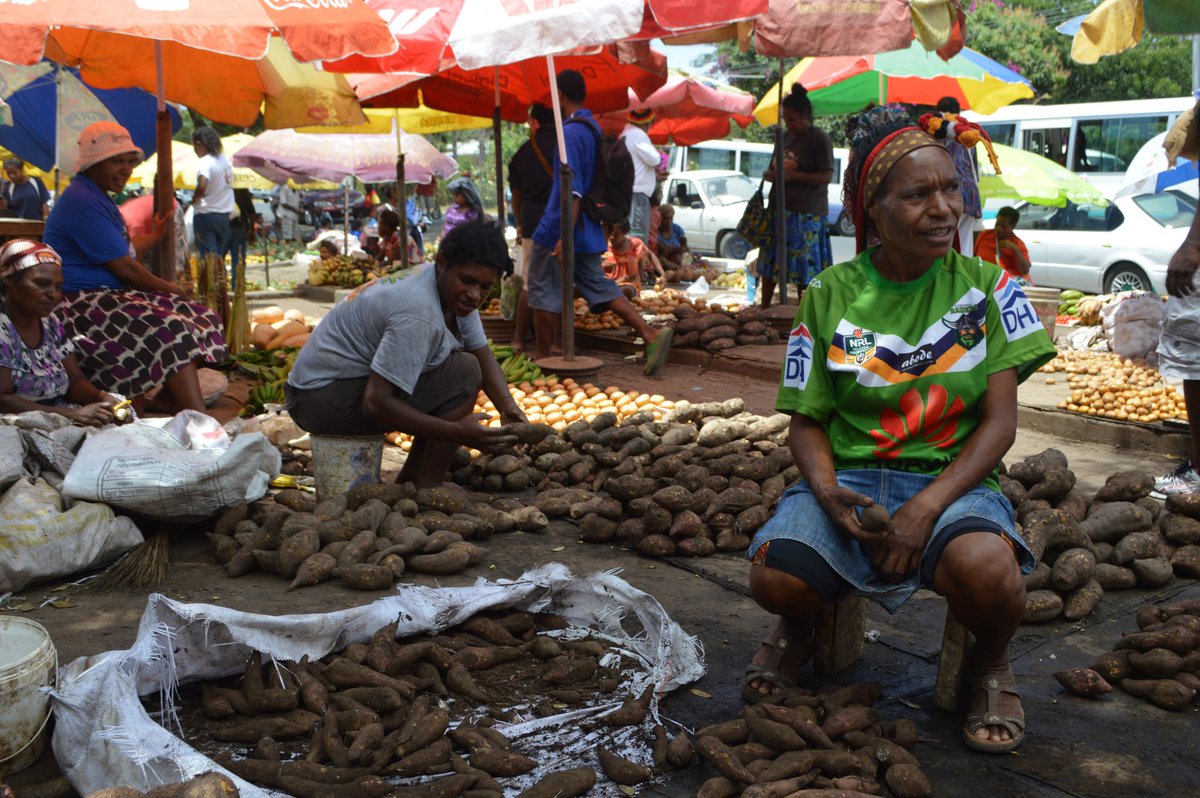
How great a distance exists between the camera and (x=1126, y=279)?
42.7ft

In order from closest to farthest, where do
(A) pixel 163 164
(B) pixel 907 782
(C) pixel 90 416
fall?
(B) pixel 907 782 < (C) pixel 90 416 < (A) pixel 163 164

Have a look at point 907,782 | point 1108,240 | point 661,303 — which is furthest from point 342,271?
point 907,782

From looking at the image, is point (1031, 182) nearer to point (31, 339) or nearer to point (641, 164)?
point (641, 164)

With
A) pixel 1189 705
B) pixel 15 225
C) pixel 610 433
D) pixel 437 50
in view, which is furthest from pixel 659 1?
pixel 1189 705

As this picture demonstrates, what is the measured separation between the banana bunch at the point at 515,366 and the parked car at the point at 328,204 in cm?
2256

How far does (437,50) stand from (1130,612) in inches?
230

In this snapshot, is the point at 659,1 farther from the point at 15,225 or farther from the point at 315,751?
the point at 315,751

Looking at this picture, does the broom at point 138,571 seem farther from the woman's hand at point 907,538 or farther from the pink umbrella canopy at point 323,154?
the pink umbrella canopy at point 323,154

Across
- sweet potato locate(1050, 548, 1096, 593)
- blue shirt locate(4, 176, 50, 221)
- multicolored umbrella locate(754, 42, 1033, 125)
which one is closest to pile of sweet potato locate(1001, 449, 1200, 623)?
sweet potato locate(1050, 548, 1096, 593)

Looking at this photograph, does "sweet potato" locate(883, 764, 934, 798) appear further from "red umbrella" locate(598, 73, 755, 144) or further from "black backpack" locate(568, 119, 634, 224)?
"red umbrella" locate(598, 73, 755, 144)

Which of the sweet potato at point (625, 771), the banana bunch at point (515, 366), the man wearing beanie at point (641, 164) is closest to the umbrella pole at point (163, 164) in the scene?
the banana bunch at point (515, 366)

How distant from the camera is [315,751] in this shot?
2.35 meters

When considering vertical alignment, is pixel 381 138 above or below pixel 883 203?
above

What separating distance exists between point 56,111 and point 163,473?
5.42m
